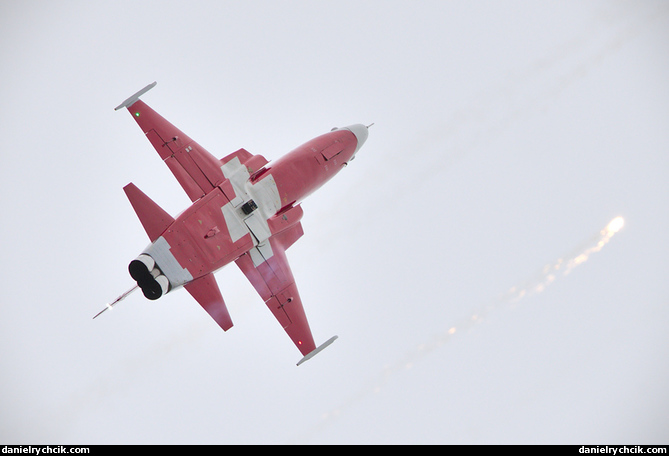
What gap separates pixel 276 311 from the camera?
3316cm

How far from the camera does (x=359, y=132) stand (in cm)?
3650

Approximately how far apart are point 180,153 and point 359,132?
11010mm

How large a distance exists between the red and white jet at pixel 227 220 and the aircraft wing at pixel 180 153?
6 cm

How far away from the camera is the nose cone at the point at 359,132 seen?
119 feet

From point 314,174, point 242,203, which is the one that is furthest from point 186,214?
point 314,174

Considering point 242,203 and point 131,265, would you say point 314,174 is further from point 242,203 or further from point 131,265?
point 131,265

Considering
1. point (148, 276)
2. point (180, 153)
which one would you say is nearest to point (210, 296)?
point (148, 276)

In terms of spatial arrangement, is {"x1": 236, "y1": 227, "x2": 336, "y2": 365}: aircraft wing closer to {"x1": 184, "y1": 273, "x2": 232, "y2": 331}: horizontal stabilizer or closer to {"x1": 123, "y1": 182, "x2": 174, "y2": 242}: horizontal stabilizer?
{"x1": 184, "y1": 273, "x2": 232, "y2": 331}: horizontal stabilizer

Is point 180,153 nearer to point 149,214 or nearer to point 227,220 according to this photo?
point 149,214

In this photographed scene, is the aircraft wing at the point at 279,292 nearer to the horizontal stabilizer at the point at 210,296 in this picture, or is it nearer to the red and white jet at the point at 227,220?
the red and white jet at the point at 227,220

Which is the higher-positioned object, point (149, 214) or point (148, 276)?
point (149, 214)

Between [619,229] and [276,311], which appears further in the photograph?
[619,229]

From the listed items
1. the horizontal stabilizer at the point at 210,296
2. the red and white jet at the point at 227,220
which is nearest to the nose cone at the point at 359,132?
the red and white jet at the point at 227,220
